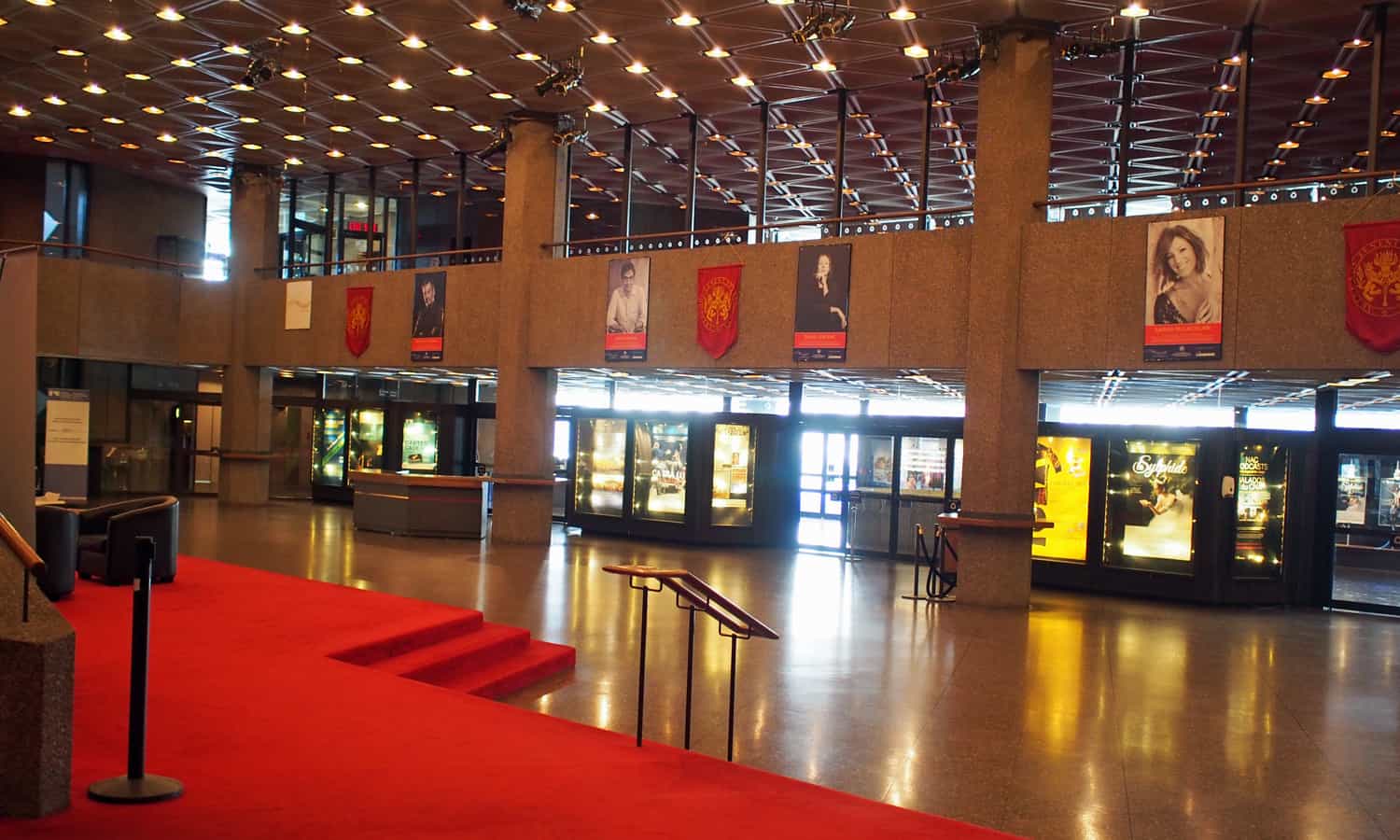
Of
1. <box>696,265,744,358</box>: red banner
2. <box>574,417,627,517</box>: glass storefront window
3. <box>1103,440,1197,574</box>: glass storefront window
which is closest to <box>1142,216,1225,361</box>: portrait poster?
<box>1103,440,1197,574</box>: glass storefront window

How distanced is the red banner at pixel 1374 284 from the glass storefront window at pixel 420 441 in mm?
16951

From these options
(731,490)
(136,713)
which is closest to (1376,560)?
(731,490)

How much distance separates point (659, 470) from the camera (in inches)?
733

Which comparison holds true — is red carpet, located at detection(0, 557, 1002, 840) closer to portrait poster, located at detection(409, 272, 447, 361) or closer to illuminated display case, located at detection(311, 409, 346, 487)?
portrait poster, located at detection(409, 272, 447, 361)

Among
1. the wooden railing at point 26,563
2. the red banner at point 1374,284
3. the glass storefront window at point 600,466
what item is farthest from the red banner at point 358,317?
the wooden railing at point 26,563

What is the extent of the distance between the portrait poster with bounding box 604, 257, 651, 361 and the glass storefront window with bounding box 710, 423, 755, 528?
2.60 metres

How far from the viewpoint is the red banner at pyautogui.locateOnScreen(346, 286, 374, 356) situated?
1981 centimetres

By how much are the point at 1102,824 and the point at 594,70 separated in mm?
11923

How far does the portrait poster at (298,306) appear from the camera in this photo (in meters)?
21.0

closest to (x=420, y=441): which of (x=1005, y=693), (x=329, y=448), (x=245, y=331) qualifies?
(x=329, y=448)

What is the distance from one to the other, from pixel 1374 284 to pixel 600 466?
12.1 m

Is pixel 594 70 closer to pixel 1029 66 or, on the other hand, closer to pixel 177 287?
pixel 1029 66

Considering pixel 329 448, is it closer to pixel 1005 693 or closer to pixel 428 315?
pixel 428 315

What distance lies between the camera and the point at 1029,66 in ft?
41.1
